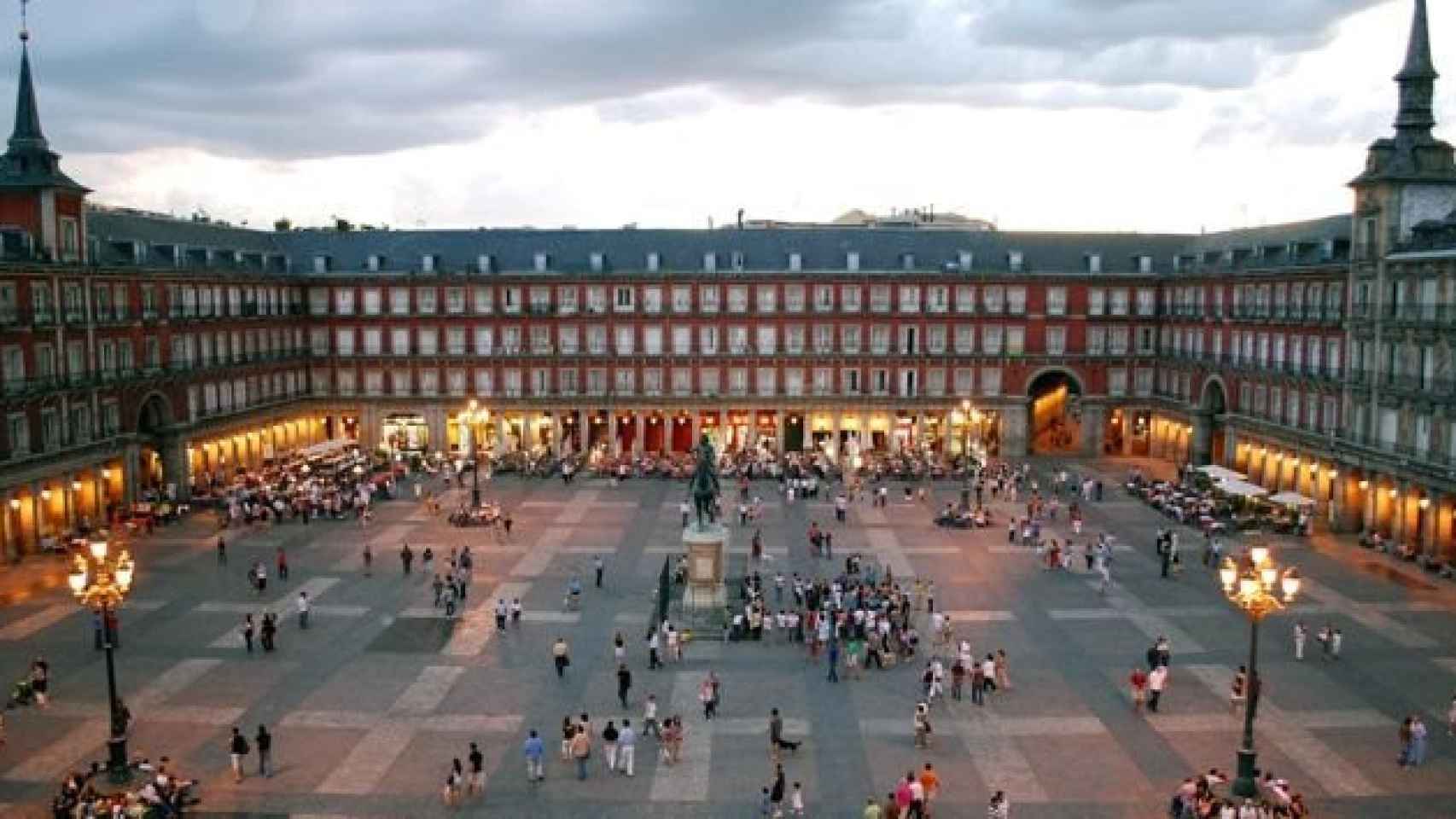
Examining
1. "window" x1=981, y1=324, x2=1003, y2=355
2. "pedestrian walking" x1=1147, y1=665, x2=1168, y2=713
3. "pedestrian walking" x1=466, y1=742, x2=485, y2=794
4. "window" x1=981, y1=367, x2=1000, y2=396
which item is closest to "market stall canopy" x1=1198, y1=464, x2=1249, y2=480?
"window" x1=981, y1=367, x2=1000, y2=396

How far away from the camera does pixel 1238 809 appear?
25672 millimetres

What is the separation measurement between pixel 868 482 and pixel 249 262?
145ft

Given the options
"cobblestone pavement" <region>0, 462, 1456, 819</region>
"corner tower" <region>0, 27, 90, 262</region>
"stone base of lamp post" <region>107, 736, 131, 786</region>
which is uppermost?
"corner tower" <region>0, 27, 90, 262</region>

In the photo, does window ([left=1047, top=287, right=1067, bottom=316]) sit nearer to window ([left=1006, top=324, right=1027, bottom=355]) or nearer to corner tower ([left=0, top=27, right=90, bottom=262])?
window ([left=1006, top=324, right=1027, bottom=355])

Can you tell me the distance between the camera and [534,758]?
2880 centimetres

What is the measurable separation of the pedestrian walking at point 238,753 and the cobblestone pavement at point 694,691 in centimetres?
55

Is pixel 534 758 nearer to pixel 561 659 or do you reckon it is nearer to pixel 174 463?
pixel 561 659

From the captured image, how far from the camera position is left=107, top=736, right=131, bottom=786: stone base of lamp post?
28625mm

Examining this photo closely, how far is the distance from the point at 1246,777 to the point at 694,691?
1506 cm

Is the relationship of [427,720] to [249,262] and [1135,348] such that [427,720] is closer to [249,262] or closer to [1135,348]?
[249,262]

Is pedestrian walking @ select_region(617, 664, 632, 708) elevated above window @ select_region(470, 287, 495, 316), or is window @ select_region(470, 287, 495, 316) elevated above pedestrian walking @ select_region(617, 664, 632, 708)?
window @ select_region(470, 287, 495, 316)

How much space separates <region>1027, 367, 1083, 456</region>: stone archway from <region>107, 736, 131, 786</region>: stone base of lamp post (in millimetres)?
67096

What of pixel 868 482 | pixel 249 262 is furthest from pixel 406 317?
pixel 868 482

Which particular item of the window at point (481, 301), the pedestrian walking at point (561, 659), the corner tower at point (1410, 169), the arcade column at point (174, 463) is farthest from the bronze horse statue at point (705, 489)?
the window at point (481, 301)
